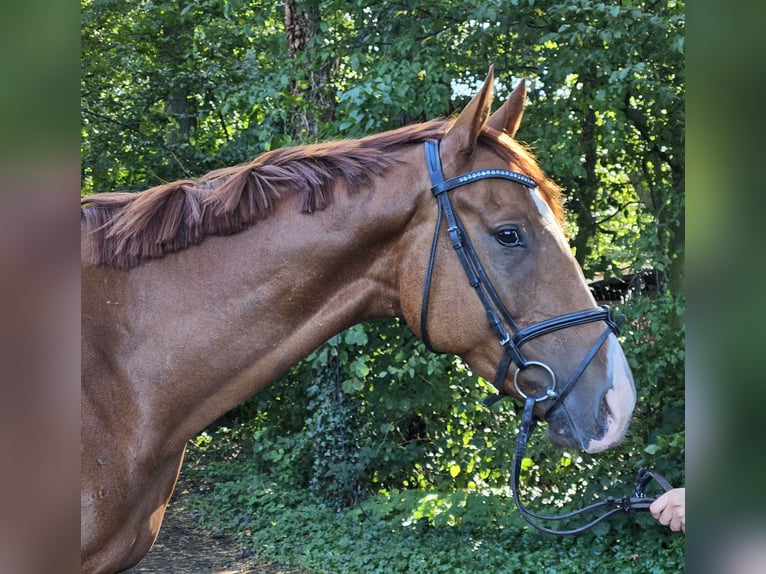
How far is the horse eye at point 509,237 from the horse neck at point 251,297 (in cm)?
30

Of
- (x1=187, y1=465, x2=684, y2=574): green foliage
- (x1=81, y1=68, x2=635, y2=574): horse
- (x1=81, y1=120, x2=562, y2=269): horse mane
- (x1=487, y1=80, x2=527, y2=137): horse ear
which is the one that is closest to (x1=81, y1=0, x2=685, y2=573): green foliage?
(x1=187, y1=465, x2=684, y2=574): green foliage

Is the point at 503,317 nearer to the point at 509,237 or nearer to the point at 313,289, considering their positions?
the point at 509,237

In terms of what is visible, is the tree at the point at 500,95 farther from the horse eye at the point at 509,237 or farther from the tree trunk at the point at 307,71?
the horse eye at the point at 509,237

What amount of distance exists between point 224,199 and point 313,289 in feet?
1.33

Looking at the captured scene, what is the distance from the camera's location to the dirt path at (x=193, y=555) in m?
5.64

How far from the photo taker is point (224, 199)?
7.32 feet

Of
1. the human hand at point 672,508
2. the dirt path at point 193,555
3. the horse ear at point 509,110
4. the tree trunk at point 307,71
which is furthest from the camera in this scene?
the dirt path at point 193,555

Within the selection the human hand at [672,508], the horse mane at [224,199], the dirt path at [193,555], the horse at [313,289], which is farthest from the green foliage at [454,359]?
the human hand at [672,508]
